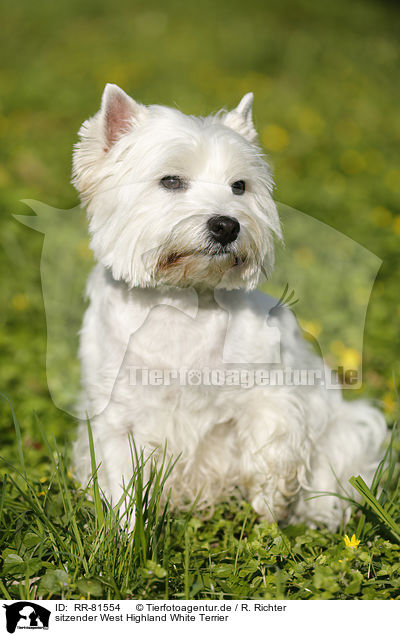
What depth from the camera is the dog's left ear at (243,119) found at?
8.93 ft

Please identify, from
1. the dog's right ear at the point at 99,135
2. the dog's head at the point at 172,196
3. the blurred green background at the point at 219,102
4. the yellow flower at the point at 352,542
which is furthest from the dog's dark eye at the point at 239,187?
the yellow flower at the point at 352,542

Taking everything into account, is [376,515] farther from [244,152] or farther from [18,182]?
[18,182]

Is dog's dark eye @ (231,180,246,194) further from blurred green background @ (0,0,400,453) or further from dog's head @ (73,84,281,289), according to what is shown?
blurred green background @ (0,0,400,453)

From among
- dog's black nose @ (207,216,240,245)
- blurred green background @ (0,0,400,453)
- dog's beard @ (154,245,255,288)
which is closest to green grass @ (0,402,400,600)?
dog's beard @ (154,245,255,288)

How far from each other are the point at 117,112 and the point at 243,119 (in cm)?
51

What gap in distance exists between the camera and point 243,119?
2756 millimetres

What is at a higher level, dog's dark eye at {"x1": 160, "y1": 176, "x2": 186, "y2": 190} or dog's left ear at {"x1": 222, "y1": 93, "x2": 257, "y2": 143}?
dog's left ear at {"x1": 222, "y1": 93, "x2": 257, "y2": 143}

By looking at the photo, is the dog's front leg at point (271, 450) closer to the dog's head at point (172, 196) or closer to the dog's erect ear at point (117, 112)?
the dog's head at point (172, 196)

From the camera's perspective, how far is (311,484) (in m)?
3.14

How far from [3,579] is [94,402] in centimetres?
77

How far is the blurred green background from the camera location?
4656 mm

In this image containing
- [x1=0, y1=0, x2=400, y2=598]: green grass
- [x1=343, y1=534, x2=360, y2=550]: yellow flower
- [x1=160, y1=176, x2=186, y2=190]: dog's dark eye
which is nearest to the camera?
[x1=0, y1=0, x2=400, y2=598]: green grass
